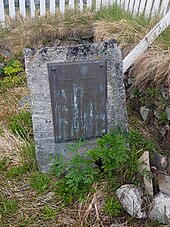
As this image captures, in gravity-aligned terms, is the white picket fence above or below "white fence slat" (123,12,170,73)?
above

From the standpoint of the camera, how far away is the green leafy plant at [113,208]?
2.96 meters

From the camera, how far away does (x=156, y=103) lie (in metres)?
3.89

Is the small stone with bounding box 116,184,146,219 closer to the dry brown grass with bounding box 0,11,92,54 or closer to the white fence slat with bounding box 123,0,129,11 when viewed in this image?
the dry brown grass with bounding box 0,11,92,54

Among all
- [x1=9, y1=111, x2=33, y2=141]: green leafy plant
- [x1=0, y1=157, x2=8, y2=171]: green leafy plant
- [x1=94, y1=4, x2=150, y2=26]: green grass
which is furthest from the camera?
[x1=94, y1=4, x2=150, y2=26]: green grass

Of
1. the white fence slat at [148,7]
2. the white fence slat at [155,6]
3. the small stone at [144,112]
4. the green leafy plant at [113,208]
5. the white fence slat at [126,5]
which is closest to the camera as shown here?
the green leafy plant at [113,208]

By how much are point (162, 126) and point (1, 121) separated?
5.36 feet

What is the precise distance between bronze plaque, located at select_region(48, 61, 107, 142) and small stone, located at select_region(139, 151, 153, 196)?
0.48 meters

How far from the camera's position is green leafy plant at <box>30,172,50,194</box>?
3174 millimetres

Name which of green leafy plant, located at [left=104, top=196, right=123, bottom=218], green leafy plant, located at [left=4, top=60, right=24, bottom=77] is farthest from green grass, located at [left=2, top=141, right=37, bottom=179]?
green leafy plant, located at [left=4, top=60, right=24, bottom=77]

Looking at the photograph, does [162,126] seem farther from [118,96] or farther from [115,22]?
[115,22]

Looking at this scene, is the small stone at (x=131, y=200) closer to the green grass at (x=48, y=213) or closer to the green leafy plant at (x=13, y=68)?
the green grass at (x=48, y=213)

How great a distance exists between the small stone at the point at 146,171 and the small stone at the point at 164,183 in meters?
0.09

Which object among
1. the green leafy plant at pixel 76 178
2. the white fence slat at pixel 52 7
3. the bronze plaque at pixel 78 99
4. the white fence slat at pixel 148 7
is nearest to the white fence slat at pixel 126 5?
the white fence slat at pixel 148 7

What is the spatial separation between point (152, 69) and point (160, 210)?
156 cm
